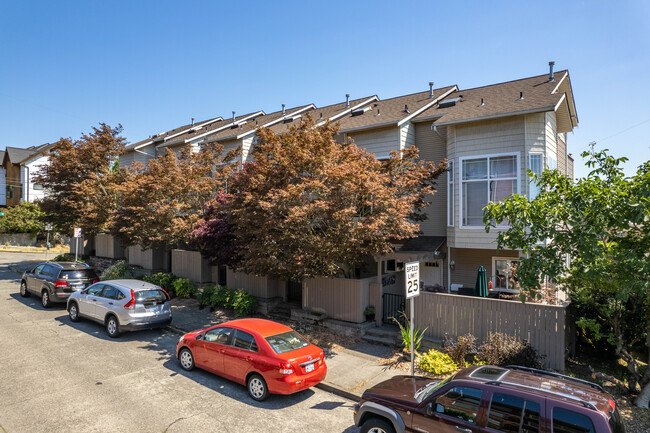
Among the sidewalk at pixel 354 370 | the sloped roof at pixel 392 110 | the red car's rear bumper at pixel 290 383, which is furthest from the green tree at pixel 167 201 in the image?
the red car's rear bumper at pixel 290 383

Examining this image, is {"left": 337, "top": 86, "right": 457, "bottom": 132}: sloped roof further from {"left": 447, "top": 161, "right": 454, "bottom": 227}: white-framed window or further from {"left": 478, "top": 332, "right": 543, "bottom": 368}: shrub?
{"left": 478, "top": 332, "right": 543, "bottom": 368}: shrub

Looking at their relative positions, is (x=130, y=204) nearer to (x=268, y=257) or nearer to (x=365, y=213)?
(x=268, y=257)

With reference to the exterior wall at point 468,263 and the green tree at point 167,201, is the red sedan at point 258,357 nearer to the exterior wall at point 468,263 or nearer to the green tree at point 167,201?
the exterior wall at point 468,263

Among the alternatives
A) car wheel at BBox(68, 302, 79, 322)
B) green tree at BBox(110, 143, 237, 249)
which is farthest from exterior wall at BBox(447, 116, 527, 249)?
car wheel at BBox(68, 302, 79, 322)

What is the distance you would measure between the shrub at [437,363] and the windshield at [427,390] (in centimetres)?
288

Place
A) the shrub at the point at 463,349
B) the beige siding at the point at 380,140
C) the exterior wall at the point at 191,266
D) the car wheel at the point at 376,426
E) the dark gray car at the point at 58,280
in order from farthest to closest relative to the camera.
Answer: the exterior wall at the point at 191,266 → the beige siding at the point at 380,140 → the dark gray car at the point at 58,280 → the shrub at the point at 463,349 → the car wheel at the point at 376,426

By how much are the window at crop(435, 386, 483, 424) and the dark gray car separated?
15716 millimetres

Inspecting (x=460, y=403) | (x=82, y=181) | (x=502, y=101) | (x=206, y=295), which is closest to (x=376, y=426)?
(x=460, y=403)

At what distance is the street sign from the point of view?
8188mm

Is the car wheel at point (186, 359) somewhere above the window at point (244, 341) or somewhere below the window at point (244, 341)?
below

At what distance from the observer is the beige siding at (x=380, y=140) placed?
16078mm

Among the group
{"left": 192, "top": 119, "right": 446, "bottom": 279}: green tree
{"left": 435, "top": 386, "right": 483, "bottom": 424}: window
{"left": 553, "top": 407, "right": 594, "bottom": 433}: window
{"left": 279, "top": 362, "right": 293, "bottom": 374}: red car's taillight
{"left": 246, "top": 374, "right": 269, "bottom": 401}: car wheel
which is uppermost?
{"left": 192, "top": 119, "right": 446, "bottom": 279}: green tree

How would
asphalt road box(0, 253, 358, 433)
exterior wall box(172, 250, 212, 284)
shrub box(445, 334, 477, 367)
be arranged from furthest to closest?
exterior wall box(172, 250, 212, 284) → shrub box(445, 334, 477, 367) → asphalt road box(0, 253, 358, 433)

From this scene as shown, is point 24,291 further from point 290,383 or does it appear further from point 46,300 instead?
point 290,383
